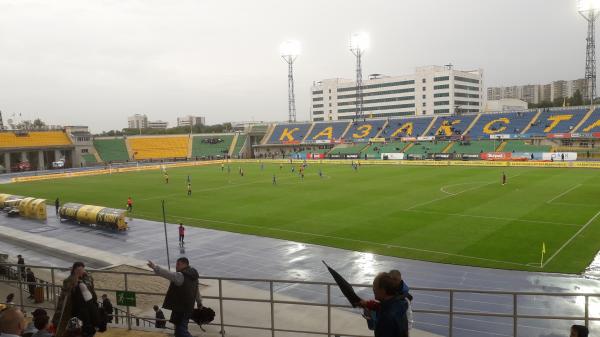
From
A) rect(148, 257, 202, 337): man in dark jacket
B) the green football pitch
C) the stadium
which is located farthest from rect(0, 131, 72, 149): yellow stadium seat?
rect(148, 257, 202, 337): man in dark jacket

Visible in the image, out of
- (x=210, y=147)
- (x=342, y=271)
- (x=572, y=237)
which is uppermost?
(x=210, y=147)

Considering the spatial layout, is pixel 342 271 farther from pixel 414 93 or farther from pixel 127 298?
pixel 414 93

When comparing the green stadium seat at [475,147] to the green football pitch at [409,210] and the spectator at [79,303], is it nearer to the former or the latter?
the green football pitch at [409,210]

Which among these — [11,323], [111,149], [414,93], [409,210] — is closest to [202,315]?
[11,323]

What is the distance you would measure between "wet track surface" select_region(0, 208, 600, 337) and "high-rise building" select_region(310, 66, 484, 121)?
12322 cm

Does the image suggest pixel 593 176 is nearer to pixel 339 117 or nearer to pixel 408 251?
pixel 408 251

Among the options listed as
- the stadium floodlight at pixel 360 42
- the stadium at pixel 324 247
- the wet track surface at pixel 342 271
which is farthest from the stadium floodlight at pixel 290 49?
the wet track surface at pixel 342 271

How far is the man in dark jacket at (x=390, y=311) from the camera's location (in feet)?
15.7

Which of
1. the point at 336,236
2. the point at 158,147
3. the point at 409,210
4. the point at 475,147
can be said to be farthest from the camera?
the point at 158,147

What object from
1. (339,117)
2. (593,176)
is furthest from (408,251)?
(339,117)

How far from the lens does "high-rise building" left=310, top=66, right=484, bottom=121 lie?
143 meters

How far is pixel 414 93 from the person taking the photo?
149 metres

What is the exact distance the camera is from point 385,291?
15.6ft

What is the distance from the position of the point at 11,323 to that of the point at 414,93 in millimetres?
151216
